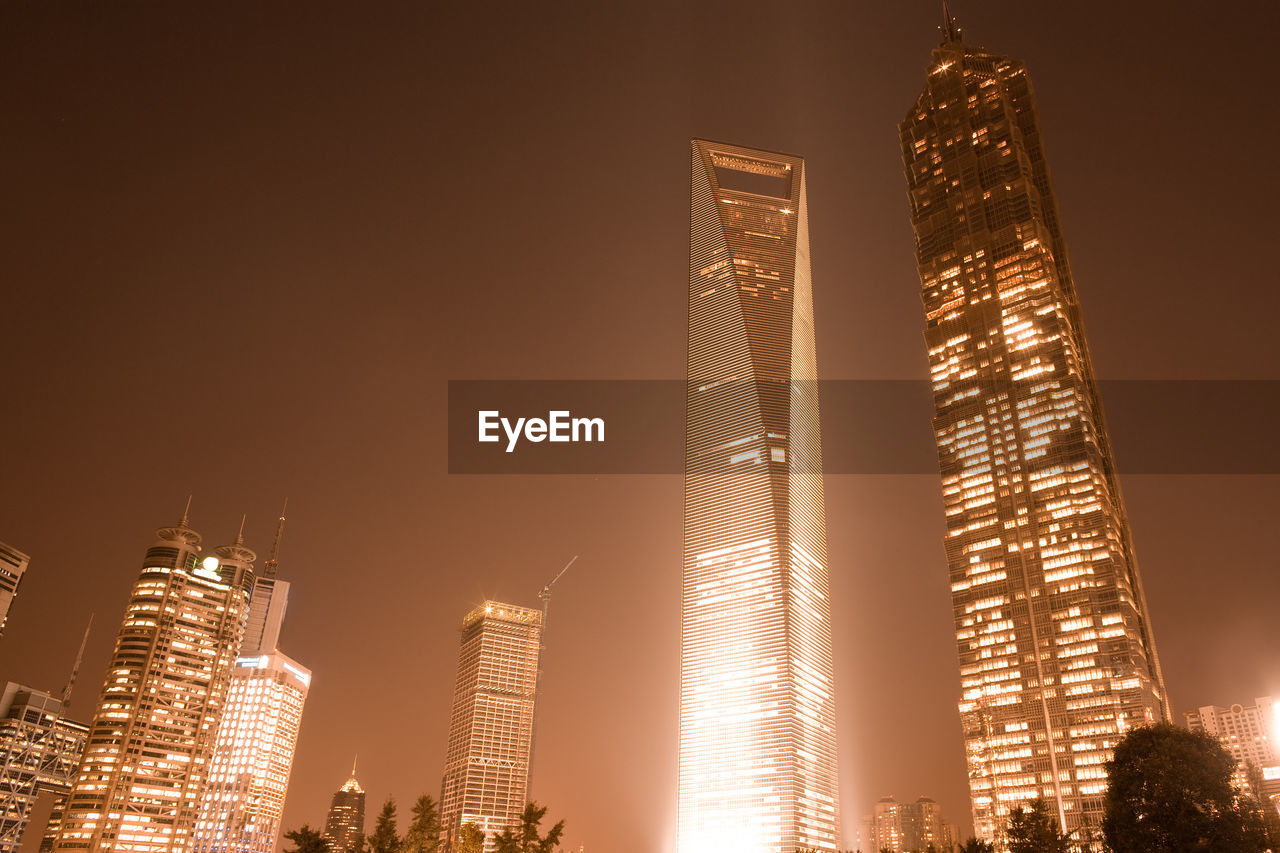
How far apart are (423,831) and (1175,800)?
60525 mm

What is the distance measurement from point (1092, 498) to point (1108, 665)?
102ft

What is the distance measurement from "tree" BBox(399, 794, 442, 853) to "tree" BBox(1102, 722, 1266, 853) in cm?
5330

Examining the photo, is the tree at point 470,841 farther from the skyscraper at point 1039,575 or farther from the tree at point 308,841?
the skyscraper at point 1039,575

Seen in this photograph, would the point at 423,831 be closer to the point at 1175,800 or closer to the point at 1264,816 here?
the point at 1175,800

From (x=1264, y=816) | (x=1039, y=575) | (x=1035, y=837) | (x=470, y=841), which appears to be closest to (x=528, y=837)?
(x=470, y=841)

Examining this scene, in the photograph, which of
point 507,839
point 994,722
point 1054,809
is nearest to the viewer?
point 507,839

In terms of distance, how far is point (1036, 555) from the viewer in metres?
177

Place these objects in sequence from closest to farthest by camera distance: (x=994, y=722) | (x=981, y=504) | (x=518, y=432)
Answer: (x=518, y=432)
(x=994, y=722)
(x=981, y=504)

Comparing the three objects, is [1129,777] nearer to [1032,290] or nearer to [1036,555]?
[1036,555]

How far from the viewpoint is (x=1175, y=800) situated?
71.2 meters

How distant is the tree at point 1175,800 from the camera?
69.1 meters

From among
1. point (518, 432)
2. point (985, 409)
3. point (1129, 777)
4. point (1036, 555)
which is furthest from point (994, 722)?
point (518, 432)

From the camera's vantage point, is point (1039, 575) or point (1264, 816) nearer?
point (1264, 816)

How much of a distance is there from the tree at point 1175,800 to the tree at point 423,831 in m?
53.3
